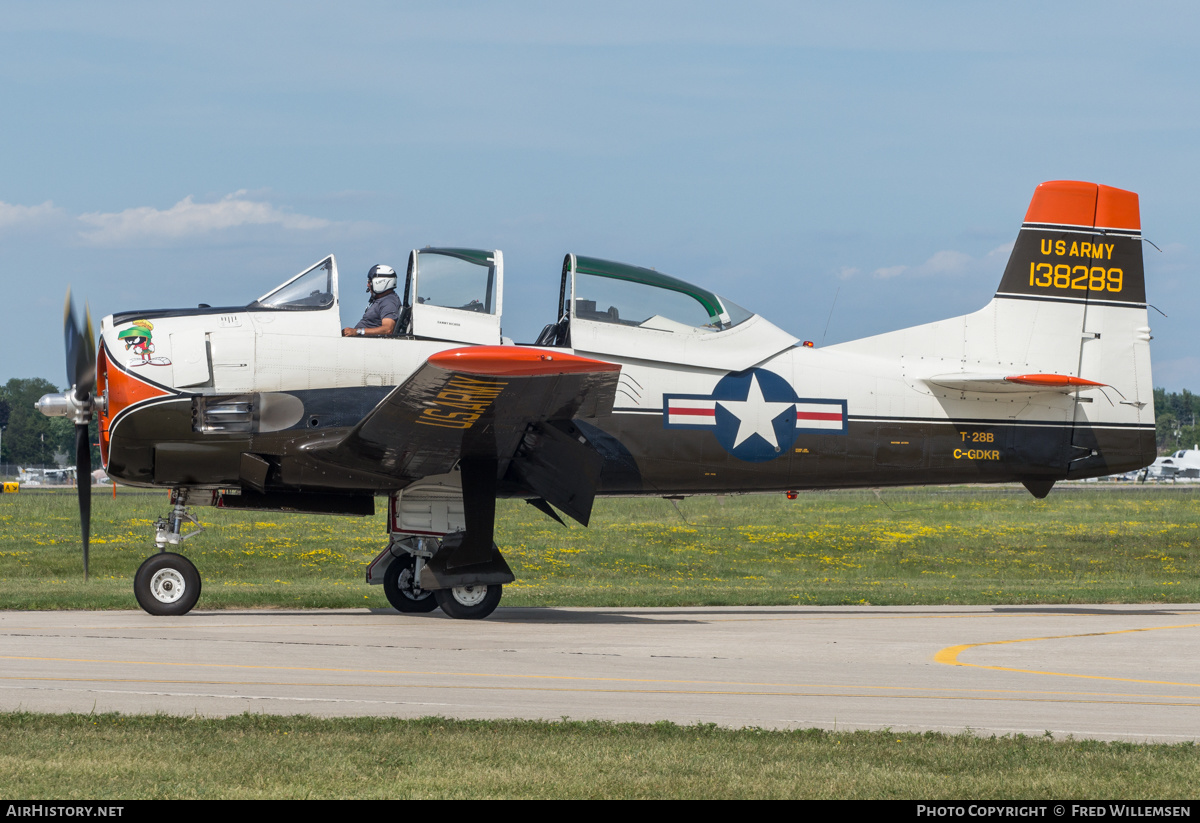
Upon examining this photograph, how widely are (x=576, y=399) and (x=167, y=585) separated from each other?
552cm

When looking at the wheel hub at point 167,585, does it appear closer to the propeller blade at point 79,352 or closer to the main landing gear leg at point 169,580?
the main landing gear leg at point 169,580

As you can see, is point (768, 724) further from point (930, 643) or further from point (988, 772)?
point (930, 643)

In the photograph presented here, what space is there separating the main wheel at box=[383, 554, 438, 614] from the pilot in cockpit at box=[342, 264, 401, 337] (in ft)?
11.3

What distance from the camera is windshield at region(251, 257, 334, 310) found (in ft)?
44.2

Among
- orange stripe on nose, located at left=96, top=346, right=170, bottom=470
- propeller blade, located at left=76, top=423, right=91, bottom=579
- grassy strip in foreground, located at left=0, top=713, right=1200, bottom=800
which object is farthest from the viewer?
propeller blade, located at left=76, top=423, right=91, bottom=579

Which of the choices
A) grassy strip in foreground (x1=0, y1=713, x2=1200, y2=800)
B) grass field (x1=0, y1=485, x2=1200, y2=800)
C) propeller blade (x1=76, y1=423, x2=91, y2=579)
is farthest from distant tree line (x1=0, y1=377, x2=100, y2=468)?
grassy strip in foreground (x1=0, y1=713, x2=1200, y2=800)

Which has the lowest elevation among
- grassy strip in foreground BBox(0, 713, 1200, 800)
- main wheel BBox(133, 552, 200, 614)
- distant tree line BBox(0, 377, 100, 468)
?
distant tree line BBox(0, 377, 100, 468)

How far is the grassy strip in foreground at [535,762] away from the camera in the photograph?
5852mm

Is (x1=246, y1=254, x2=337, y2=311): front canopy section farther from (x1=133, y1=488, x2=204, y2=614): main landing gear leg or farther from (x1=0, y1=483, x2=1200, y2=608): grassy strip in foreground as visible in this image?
(x1=0, y1=483, x2=1200, y2=608): grassy strip in foreground

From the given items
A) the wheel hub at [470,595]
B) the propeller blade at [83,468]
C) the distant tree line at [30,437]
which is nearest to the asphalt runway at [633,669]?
the wheel hub at [470,595]

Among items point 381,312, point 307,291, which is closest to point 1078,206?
point 381,312

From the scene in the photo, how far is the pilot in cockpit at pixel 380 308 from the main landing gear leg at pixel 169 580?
2.88 metres

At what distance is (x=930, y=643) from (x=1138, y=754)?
223 inches

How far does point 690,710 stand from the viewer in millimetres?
8203
